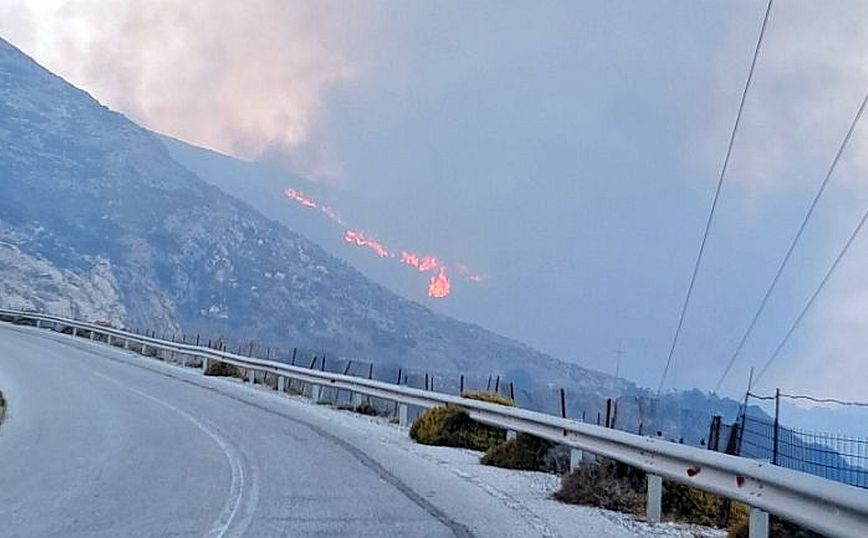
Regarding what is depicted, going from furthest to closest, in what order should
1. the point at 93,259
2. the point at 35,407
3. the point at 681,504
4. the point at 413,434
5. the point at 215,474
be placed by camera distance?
the point at 93,259 < the point at 35,407 < the point at 413,434 < the point at 215,474 < the point at 681,504

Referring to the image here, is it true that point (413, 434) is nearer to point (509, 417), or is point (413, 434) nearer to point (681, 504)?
point (509, 417)

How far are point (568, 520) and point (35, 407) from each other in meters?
12.8

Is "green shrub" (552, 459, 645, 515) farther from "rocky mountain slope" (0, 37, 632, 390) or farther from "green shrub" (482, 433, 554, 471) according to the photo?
"rocky mountain slope" (0, 37, 632, 390)

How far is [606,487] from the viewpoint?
1032cm

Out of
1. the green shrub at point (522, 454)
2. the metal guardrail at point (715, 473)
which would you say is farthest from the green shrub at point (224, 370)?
the green shrub at point (522, 454)

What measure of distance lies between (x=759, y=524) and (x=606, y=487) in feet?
10.6

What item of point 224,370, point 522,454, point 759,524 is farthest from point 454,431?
point 224,370

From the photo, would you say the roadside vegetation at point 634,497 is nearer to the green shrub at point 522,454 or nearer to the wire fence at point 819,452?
the wire fence at point 819,452

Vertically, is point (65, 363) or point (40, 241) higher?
point (40, 241)

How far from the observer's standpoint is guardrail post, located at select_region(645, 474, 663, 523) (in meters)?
9.26

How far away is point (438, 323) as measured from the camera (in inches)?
7210

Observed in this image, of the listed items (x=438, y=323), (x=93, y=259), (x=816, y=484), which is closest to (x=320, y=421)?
(x=816, y=484)

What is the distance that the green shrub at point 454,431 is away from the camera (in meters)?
16.0

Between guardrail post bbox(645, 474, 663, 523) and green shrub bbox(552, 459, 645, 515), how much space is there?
421 millimetres
